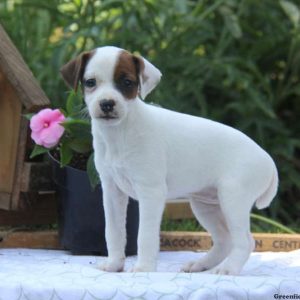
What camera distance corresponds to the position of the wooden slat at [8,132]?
293cm

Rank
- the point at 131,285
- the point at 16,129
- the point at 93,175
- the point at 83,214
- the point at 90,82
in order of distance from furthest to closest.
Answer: the point at 16,129
the point at 83,214
the point at 93,175
the point at 90,82
the point at 131,285

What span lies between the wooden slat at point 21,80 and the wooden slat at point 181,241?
496mm

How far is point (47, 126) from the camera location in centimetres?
279

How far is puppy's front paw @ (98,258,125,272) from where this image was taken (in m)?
2.44

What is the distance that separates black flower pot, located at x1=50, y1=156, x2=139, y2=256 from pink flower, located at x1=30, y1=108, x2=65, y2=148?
0.12m

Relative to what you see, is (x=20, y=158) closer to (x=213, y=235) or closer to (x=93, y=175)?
(x=93, y=175)

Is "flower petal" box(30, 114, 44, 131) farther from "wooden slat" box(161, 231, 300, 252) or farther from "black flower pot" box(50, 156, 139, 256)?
"wooden slat" box(161, 231, 300, 252)

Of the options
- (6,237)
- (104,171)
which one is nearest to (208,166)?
(104,171)

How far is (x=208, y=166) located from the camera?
238cm

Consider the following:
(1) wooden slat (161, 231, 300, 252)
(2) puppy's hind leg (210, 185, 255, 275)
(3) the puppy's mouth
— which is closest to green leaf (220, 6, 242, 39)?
(1) wooden slat (161, 231, 300, 252)

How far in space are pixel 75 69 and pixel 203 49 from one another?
2.54m

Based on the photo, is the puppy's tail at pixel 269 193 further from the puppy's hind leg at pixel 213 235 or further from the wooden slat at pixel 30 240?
the wooden slat at pixel 30 240

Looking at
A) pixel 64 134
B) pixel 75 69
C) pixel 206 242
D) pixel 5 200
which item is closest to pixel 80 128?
pixel 64 134

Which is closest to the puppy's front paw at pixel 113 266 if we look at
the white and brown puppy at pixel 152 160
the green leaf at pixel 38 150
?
the white and brown puppy at pixel 152 160
